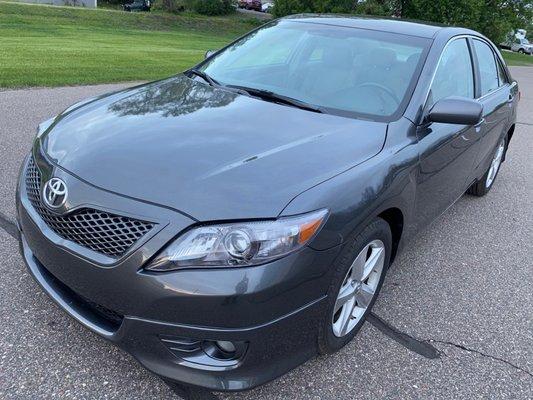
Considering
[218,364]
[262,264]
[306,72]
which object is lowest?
[218,364]

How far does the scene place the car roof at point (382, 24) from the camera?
3.75 metres

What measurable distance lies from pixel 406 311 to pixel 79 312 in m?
1.96

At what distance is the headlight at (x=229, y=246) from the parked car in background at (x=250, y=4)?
5272cm

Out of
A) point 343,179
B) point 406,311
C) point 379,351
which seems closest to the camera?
point 343,179

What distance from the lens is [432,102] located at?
3391mm

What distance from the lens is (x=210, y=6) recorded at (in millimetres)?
38594

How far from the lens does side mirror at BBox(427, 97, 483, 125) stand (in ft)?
10.1

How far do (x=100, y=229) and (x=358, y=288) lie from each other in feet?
4.44

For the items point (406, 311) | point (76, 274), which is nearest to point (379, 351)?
point (406, 311)

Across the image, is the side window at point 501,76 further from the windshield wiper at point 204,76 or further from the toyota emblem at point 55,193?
the toyota emblem at point 55,193

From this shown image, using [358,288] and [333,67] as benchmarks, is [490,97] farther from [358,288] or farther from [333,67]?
[358,288]

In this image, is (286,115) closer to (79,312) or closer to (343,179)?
(343,179)

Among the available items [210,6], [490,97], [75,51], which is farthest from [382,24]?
[210,6]

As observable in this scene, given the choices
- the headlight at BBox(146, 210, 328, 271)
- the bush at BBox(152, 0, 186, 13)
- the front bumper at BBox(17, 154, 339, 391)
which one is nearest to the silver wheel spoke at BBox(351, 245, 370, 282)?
the front bumper at BBox(17, 154, 339, 391)
